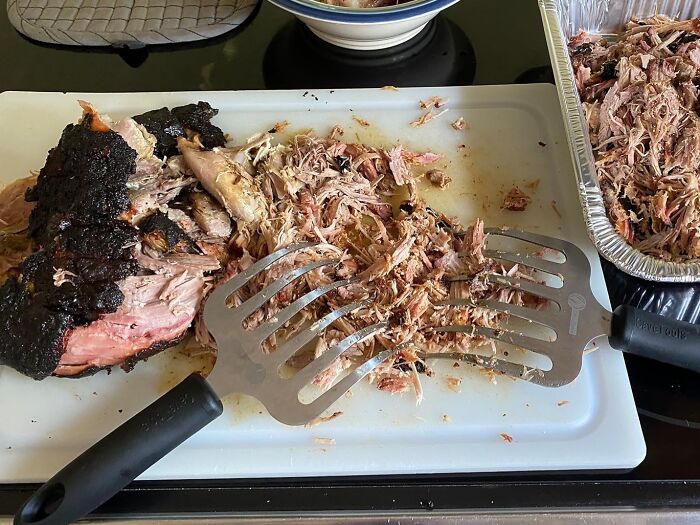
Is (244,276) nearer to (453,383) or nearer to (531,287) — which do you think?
(453,383)

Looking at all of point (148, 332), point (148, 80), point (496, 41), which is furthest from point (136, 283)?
point (496, 41)

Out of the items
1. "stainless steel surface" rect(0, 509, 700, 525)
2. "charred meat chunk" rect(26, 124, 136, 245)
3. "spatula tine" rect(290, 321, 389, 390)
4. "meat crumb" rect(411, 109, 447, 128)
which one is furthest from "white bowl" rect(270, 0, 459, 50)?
"stainless steel surface" rect(0, 509, 700, 525)

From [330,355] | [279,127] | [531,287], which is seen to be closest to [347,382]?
[330,355]

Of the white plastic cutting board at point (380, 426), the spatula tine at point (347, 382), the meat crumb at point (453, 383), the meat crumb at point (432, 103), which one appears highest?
the meat crumb at point (432, 103)

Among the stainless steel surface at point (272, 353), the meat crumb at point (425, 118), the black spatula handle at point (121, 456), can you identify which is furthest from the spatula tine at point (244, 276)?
Result: the meat crumb at point (425, 118)

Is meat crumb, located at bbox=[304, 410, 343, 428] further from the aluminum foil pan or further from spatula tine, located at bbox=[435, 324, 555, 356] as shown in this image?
the aluminum foil pan

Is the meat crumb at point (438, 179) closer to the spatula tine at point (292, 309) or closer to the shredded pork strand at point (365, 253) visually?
the shredded pork strand at point (365, 253)

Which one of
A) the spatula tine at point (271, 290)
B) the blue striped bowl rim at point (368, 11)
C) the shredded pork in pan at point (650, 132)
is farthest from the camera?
the blue striped bowl rim at point (368, 11)

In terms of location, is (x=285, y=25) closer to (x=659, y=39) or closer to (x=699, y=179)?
(x=659, y=39)
